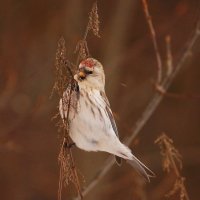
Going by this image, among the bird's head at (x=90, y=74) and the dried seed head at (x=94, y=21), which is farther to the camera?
the bird's head at (x=90, y=74)

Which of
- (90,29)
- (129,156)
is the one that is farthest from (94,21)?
(129,156)

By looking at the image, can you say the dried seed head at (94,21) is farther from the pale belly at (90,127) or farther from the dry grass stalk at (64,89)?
the pale belly at (90,127)

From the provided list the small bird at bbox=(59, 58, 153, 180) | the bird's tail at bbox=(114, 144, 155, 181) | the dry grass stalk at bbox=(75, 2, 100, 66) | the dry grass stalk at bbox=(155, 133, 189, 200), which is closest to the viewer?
the dry grass stalk at bbox=(75, 2, 100, 66)

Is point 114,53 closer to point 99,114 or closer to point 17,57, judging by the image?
point 17,57

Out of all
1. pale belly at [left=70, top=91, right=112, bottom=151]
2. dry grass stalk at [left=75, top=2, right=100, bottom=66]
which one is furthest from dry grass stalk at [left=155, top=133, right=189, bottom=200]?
dry grass stalk at [left=75, top=2, right=100, bottom=66]

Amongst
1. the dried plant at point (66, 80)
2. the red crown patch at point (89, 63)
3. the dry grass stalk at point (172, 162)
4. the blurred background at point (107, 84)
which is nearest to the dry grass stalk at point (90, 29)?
the dried plant at point (66, 80)

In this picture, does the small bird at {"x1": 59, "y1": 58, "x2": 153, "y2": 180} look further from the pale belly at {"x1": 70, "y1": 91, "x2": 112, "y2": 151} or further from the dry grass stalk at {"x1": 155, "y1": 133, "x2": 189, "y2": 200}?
the dry grass stalk at {"x1": 155, "y1": 133, "x2": 189, "y2": 200}

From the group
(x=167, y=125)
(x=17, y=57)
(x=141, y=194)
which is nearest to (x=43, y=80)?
(x=17, y=57)
